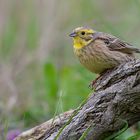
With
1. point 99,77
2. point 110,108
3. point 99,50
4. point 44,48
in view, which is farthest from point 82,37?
point 44,48

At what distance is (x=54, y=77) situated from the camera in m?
7.75

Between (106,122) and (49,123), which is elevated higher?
(49,123)

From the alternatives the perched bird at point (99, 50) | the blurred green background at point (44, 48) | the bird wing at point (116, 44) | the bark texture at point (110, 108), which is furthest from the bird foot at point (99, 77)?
the blurred green background at point (44, 48)

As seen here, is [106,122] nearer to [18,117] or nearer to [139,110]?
[139,110]

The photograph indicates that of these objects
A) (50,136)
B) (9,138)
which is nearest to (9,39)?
(9,138)

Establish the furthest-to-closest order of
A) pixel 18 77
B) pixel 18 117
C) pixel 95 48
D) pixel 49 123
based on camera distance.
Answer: pixel 18 77 → pixel 18 117 → pixel 95 48 → pixel 49 123

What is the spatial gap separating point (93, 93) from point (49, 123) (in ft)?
2.18

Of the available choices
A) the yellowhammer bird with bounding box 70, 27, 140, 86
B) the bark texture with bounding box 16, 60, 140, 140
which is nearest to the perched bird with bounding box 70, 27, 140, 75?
the yellowhammer bird with bounding box 70, 27, 140, 86

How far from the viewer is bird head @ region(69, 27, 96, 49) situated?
5.70 m

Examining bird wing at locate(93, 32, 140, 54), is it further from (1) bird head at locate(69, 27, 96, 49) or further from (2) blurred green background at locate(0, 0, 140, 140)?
(2) blurred green background at locate(0, 0, 140, 140)

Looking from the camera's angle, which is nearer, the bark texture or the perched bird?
the bark texture

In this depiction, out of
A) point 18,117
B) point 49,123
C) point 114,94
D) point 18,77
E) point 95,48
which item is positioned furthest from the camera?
point 18,77

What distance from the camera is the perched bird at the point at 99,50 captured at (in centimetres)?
526

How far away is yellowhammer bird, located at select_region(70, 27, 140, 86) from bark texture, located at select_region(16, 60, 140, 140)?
652mm
